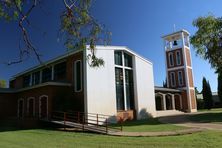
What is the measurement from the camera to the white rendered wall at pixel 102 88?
67.3ft

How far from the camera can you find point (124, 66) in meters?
24.8

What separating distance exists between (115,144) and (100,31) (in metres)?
5.68

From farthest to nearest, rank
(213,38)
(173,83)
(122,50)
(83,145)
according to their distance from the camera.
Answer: (173,83)
(122,50)
(213,38)
(83,145)

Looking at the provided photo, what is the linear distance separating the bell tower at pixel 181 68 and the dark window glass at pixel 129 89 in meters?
17.9

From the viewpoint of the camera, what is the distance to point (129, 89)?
2512 centimetres

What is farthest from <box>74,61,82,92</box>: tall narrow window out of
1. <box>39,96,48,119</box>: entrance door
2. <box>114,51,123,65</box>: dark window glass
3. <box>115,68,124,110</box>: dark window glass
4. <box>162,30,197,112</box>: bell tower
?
<box>162,30,197,112</box>: bell tower

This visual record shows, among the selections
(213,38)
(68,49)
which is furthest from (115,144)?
(213,38)

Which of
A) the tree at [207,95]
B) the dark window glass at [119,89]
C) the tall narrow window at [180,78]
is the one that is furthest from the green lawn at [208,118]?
the tree at [207,95]

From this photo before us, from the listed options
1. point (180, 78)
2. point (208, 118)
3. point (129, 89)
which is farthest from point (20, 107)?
point (180, 78)

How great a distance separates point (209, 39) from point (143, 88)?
32.1 ft

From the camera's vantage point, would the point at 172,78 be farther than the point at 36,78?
Yes

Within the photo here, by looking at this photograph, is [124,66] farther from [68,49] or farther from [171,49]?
[171,49]

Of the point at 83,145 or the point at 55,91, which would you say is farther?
the point at 55,91

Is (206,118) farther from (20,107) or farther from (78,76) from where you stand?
(20,107)
